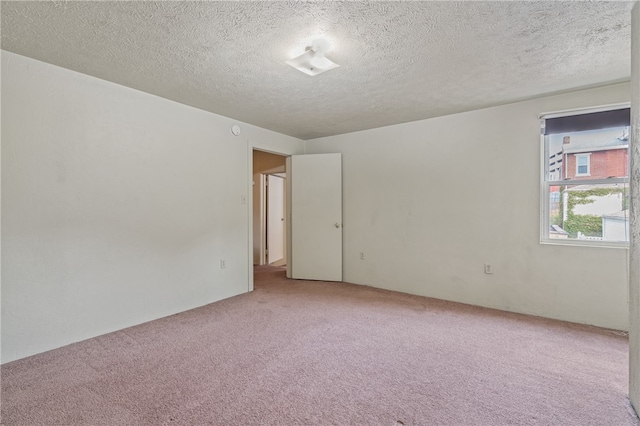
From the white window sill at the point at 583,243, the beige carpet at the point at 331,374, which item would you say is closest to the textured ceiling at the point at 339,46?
the white window sill at the point at 583,243

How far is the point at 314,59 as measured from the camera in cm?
205

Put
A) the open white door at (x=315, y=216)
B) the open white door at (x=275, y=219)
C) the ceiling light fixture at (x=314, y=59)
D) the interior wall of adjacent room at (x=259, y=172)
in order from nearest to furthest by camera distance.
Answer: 1. the ceiling light fixture at (x=314, y=59)
2. the open white door at (x=315, y=216)
3. the interior wall of adjacent room at (x=259, y=172)
4. the open white door at (x=275, y=219)

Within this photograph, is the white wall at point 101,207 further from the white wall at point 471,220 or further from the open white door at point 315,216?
the white wall at point 471,220

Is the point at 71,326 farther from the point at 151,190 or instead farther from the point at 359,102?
the point at 359,102

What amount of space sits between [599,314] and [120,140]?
4741mm

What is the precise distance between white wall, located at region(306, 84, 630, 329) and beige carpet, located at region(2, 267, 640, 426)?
365 millimetres

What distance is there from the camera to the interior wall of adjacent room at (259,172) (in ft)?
18.5

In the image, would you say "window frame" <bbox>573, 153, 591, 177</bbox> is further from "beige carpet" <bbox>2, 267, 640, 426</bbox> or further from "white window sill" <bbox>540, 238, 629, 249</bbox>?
"beige carpet" <bbox>2, 267, 640, 426</bbox>

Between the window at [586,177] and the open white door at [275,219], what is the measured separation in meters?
4.43

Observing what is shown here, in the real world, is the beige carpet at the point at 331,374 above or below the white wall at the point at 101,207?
below

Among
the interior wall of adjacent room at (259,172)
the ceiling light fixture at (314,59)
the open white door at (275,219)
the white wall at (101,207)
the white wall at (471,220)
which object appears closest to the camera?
the ceiling light fixture at (314,59)

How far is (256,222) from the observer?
5.96 m

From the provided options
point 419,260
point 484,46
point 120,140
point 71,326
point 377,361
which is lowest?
point 377,361

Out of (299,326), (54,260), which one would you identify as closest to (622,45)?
(299,326)
